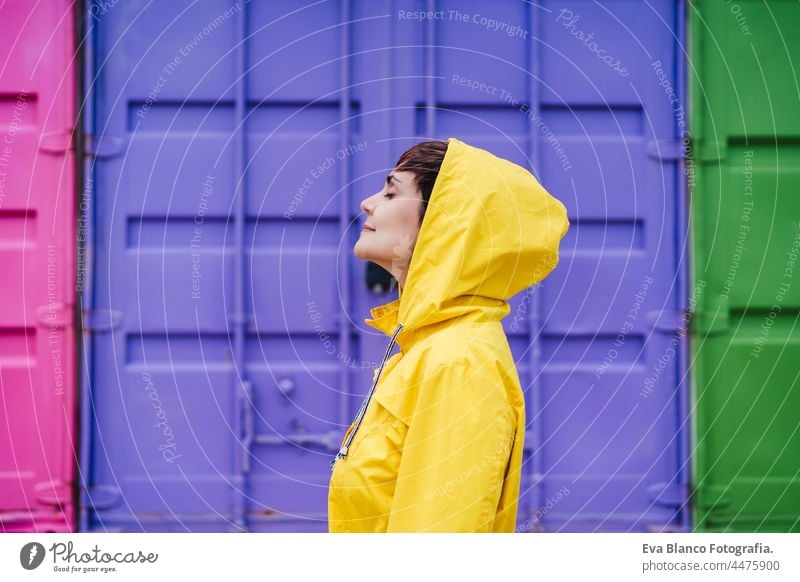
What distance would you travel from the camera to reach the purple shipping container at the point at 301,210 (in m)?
2.75

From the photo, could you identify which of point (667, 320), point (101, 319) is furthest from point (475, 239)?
point (101, 319)

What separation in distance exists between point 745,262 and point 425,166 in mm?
1547

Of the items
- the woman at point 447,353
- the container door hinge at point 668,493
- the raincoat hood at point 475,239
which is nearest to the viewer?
the woman at point 447,353

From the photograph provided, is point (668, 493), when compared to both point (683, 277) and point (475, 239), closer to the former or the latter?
point (683, 277)

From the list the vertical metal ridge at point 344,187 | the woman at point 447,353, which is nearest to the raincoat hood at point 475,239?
the woman at point 447,353

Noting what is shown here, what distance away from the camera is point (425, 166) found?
5.72 feet

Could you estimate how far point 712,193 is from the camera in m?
2.80

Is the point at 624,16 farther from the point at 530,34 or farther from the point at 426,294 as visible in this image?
the point at 426,294

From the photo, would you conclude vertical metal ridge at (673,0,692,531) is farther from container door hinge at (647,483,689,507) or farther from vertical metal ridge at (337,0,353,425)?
vertical metal ridge at (337,0,353,425)

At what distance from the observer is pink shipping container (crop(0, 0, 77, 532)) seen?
9.02 ft

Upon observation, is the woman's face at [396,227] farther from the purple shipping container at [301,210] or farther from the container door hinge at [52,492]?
the container door hinge at [52,492]

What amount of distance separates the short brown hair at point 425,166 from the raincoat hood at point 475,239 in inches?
1.8
